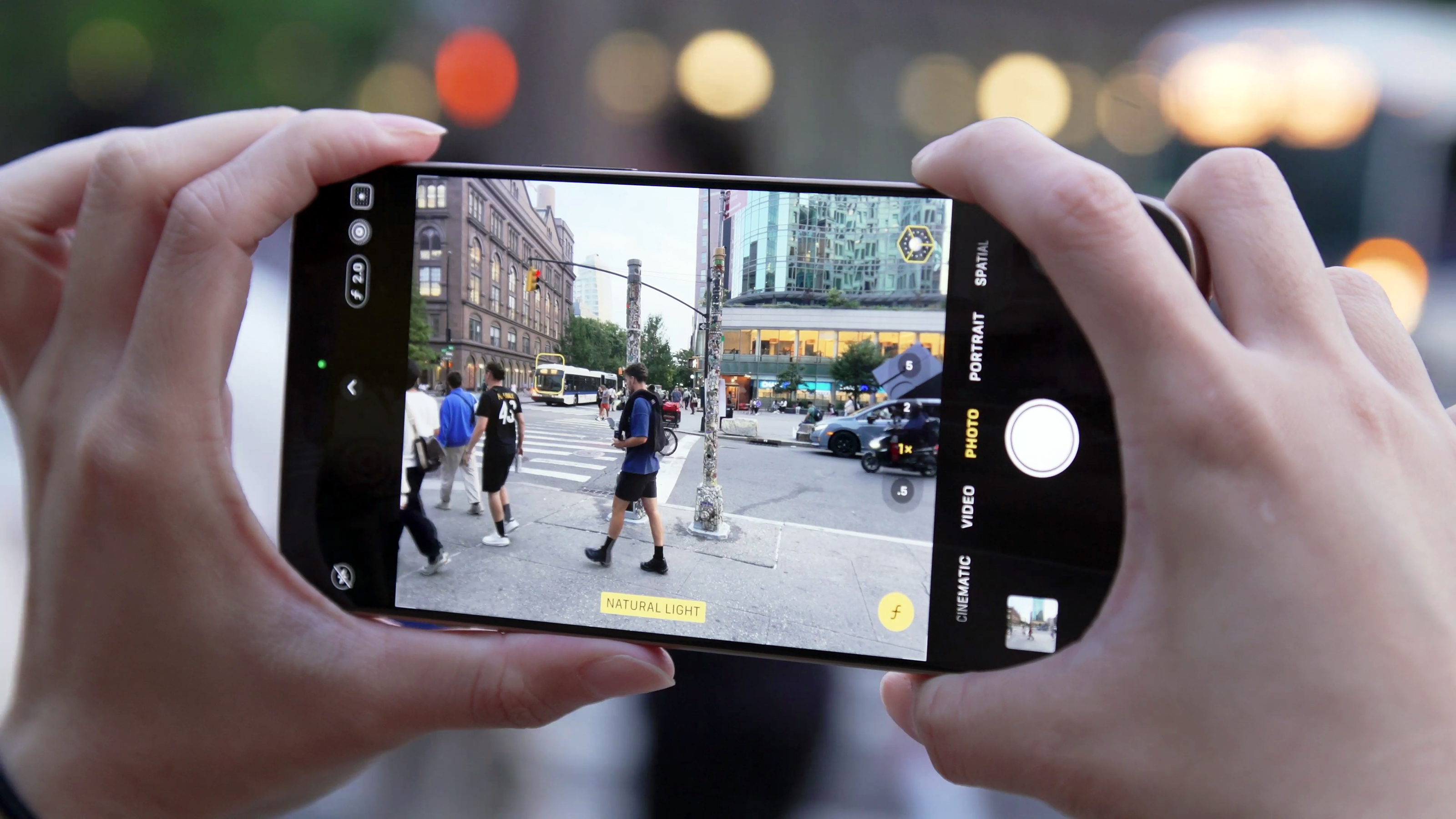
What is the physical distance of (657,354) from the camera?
3.94 ft

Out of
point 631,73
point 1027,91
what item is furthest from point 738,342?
point 1027,91

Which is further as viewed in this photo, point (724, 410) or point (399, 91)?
point (399, 91)

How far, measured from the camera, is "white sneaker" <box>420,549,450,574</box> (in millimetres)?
1041

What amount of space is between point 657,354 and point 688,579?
47 centimetres

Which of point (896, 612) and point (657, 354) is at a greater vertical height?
point (657, 354)

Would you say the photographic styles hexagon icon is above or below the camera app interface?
above

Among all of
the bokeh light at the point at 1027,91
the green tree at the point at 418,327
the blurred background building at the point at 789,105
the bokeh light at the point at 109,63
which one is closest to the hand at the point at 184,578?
the green tree at the point at 418,327

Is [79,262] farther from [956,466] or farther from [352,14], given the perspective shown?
[352,14]

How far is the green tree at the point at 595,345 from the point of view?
114 centimetres

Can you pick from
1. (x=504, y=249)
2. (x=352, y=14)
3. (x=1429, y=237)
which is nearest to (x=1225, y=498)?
(x=504, y=249)

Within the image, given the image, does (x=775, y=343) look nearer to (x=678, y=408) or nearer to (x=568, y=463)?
(x=678, y=408)

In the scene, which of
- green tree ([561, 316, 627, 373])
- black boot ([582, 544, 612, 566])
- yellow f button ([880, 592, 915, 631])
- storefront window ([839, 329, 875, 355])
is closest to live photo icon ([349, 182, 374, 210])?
green tree ([561, 316, 627, 373])

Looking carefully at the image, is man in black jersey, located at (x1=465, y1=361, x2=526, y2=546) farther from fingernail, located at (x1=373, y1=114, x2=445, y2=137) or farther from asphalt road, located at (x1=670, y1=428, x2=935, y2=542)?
fingernail, located at (x1=373, y1=114, x2=445, y2=137)

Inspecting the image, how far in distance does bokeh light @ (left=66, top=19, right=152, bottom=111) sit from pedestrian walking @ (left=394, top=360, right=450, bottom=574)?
115 inches
